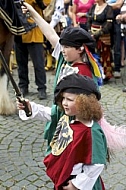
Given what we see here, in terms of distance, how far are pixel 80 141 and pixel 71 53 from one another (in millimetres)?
849

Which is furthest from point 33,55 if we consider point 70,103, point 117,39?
point 70,103

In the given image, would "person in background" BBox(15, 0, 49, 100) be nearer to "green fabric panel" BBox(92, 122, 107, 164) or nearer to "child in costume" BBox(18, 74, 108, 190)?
"child in costume" BBox(18, 74, 108, 190)

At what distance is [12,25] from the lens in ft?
15.1

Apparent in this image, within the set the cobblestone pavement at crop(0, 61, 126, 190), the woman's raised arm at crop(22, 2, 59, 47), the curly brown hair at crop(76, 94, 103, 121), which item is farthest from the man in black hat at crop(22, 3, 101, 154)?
the cobblestone pavement at crop(0, 61, 126, 190)

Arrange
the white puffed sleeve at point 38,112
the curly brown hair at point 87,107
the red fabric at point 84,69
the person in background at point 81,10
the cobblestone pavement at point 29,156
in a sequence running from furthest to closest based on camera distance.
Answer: the person in background at point 81,10 < the cobblestone pavement at point 29,156 < the red fabric at point 84,69 < the white puffed sleeve at point 38,112 < the curly brown hair at point 87,107

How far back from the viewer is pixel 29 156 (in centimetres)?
384

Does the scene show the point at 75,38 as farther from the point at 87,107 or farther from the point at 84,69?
the point at 87,107

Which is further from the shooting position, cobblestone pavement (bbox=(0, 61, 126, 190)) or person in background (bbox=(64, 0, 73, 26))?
person in background (bbox=(64, 0, 73, 26))

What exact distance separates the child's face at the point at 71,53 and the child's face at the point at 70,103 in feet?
1.98

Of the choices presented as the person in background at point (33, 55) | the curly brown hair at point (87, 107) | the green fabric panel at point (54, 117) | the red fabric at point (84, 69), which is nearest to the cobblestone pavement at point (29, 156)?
the person in background at point (33, 55)

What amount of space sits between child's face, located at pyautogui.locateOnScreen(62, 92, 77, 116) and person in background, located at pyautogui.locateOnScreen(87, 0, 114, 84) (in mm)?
4256

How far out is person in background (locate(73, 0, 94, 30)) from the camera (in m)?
7.07

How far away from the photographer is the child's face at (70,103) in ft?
6.80

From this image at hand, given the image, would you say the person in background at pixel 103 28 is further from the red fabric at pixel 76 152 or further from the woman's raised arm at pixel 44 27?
the red fabric at pixel 76 152
